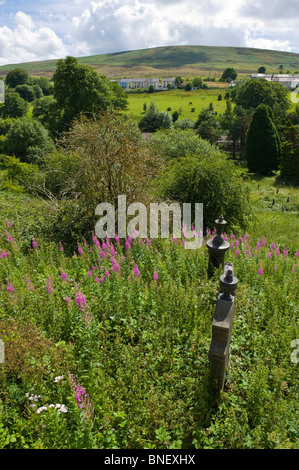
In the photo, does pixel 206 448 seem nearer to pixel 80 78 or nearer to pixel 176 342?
pixel 176 342

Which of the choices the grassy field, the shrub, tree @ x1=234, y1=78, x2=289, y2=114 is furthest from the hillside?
the shrub

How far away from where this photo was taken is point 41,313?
418 centimetres

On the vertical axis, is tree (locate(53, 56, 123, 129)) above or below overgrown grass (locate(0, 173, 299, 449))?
above

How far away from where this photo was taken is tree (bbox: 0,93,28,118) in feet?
150

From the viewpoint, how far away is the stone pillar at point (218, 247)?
190 inches

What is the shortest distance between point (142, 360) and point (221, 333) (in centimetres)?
116

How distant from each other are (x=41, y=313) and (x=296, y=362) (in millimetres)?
3526

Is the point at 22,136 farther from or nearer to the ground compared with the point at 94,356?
farther from the ground

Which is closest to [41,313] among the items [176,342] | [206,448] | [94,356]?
[94,356]

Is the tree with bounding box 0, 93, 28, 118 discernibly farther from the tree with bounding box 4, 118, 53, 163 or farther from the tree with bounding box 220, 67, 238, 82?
the tree with bounding box 220, 67, 238, 82

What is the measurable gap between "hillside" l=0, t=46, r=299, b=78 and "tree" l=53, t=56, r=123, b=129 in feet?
468

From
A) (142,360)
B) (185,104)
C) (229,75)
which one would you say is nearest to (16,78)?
(185,104)

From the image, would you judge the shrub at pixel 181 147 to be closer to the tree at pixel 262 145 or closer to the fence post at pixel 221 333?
the fence post at pixel 221 333

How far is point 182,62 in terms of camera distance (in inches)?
6914
